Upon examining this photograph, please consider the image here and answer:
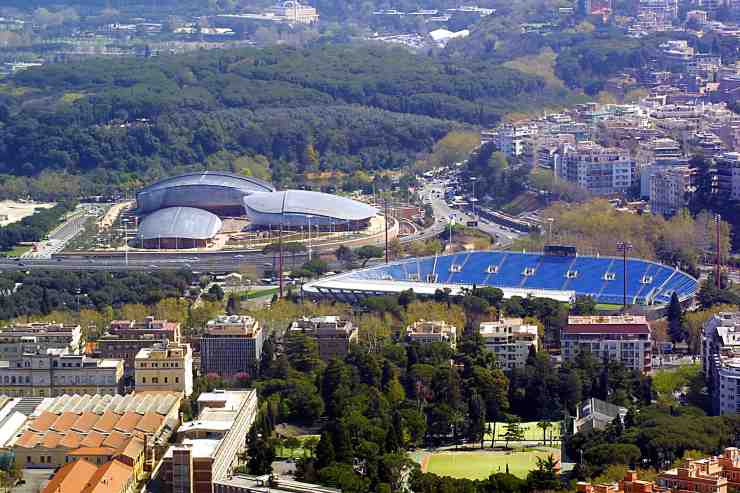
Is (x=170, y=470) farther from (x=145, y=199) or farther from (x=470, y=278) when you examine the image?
(x=145, y=199)

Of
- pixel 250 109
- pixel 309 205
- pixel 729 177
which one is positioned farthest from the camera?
pixel 250 109

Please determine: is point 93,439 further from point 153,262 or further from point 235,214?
point 235,214

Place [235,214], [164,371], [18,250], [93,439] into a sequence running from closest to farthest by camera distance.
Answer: [93,439] → [164,371] → [18,250] → [235,214]

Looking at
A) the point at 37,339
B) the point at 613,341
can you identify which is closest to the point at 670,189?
the point at 613,341

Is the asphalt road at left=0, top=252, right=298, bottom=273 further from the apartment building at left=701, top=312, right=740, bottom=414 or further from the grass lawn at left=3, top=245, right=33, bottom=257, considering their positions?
the apartment building at left=701, top=312, right=740, bottom=414

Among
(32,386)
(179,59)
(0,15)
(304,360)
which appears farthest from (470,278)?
(0,15)

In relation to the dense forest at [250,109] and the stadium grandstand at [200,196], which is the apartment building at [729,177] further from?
the dense forest at [250,109]

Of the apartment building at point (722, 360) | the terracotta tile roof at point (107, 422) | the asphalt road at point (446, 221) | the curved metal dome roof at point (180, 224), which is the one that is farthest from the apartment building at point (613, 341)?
the curved metal dome roof at point (180, 224)

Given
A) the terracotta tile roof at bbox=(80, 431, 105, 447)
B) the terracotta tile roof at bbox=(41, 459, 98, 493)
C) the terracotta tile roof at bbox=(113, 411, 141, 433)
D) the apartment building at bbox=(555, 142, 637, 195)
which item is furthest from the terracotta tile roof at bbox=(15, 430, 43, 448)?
the apartment building at bbox=(555, 142, 637, 195)
